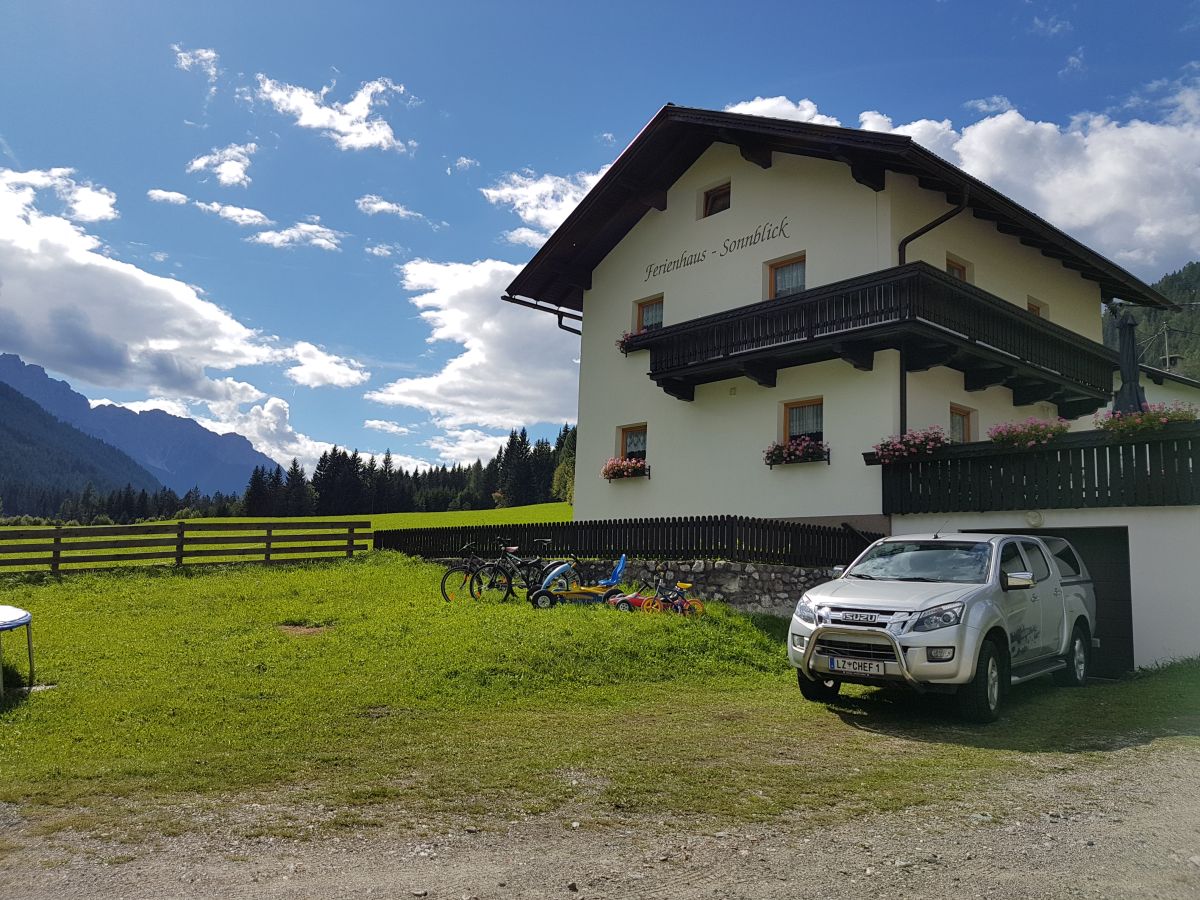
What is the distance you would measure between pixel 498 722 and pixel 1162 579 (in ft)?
37.2

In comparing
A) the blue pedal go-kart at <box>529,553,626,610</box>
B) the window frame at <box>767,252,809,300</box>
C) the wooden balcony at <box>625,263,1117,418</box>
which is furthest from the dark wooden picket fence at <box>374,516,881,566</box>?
the window frame at <box>767,252,809,300</box>

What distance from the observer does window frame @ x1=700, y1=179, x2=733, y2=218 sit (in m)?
22.7

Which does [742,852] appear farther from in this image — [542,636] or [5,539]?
[5,539]

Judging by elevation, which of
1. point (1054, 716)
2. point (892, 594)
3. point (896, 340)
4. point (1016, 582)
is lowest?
point (1054, 716)

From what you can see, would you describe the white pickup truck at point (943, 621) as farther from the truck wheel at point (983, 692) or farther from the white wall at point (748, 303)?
the white wall at point (748, 303)

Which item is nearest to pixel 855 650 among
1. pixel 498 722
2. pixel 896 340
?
pixel 498 722

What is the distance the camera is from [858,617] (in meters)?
8.71

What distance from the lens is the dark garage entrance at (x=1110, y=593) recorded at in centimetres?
1441

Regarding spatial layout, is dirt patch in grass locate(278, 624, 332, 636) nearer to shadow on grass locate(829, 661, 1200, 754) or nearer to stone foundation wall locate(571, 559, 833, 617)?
stone foundation wall locate(571, 559, 833, 617)

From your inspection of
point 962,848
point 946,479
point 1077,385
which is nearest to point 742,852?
point 962,848

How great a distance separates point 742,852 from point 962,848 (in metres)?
1.27

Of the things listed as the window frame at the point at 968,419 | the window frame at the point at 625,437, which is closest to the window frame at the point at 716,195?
the window frame at the point at 625,437

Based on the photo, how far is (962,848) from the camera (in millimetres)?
4961

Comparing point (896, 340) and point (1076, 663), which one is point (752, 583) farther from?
point (1076, 663)
